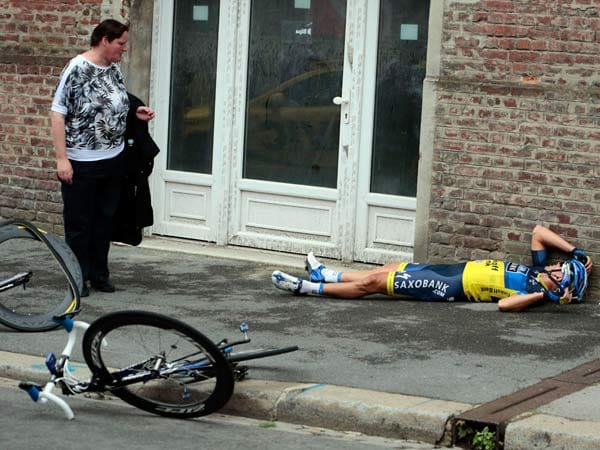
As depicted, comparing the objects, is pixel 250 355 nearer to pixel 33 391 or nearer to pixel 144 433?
pixel 144 433

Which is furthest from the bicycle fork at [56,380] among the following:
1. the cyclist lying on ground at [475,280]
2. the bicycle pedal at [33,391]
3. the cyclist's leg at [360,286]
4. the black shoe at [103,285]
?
the cyclist's leg at [360,286]

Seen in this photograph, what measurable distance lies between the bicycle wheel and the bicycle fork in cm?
9

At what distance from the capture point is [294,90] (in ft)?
38.4

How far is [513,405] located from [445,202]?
3.72 metres

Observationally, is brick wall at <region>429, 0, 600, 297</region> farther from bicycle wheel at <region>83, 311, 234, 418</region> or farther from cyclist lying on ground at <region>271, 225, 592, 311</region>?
bicycle wheel at <region>83, 311, 234, 418</region>

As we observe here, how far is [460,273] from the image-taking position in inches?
398

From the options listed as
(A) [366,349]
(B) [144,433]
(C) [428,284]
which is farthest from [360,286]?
(B) [144,433]

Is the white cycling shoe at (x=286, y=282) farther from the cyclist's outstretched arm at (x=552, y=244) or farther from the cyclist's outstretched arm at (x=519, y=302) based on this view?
the cyclist's outstretched arm at (x=552, y=244)

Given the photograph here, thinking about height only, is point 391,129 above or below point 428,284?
above

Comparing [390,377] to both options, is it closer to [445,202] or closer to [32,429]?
[32,429]

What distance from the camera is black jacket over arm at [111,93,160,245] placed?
10336mm

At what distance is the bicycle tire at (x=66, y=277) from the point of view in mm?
8992

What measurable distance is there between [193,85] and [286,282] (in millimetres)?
2713

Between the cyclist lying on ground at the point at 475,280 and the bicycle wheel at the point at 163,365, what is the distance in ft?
8.97
